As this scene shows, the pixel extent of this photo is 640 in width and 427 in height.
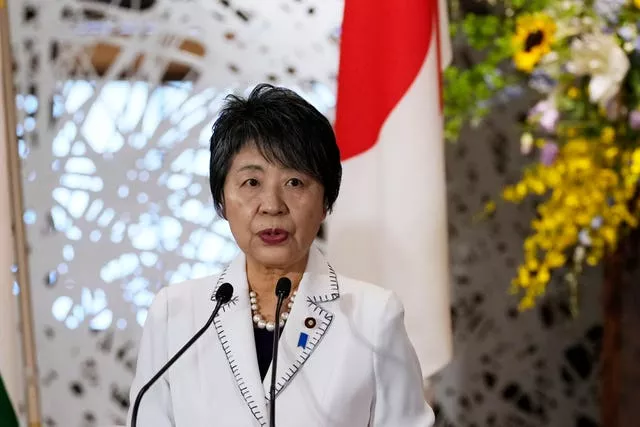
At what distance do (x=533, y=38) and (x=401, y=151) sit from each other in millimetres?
436

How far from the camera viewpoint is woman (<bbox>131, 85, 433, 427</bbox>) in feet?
3.71

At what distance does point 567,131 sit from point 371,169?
55 centimetres

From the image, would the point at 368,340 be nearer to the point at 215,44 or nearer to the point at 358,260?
the point at 358,260

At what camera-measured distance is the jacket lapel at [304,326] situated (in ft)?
3.74

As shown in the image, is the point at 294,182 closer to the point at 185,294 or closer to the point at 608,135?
the point at 185,294

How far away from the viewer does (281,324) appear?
1172mm

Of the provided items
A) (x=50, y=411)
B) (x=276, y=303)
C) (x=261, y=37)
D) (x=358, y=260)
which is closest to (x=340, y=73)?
(x=358, y=260)

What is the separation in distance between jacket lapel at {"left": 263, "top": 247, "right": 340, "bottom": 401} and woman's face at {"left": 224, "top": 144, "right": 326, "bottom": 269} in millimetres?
52

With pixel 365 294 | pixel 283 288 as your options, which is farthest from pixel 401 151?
pixel 283 288

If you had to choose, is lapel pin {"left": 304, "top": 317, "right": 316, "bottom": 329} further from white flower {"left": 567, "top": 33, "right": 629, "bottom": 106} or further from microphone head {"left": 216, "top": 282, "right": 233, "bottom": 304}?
white flower {"left": 567, "top": 33, "right": 629, "bottom": 106}

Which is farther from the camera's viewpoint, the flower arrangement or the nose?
the flower arrangement

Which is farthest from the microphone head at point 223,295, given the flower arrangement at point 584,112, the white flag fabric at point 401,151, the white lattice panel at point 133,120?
the white lattice panel at point 133,120

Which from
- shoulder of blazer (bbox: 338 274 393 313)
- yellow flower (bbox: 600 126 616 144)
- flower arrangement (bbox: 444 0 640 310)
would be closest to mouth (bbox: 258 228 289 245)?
shoulder of blazer (bbox: 338 274 393 313)

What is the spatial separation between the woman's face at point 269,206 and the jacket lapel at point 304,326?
52 mm
